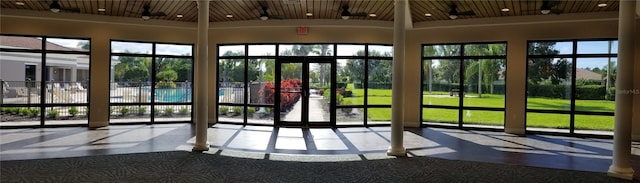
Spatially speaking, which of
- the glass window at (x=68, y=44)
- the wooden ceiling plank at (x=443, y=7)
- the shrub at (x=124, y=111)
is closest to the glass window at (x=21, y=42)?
→ the glass window at (x=68, y=44)

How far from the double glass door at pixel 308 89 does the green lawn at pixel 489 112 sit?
0.56 meters

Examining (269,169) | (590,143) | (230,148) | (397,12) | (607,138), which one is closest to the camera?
(269,169)

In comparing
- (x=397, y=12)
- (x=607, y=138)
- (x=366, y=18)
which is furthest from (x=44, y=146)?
(x=607, y=138)

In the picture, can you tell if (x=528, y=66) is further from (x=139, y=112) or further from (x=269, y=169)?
(x=139, y=112)

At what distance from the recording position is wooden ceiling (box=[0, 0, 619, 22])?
764cm

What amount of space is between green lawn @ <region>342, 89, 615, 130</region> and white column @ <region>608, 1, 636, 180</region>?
3829 millimetres

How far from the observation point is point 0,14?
8398 millimetres

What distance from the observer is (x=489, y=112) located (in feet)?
30.0

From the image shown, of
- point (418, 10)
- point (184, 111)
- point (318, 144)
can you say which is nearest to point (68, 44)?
point (184, 111)

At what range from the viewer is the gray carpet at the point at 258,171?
15.4ft

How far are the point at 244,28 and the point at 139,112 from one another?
3313 millimetres

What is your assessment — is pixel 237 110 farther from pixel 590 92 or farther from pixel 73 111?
pixel 590 92

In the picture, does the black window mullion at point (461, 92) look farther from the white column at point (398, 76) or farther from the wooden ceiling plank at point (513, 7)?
the white column at point (398, 76)

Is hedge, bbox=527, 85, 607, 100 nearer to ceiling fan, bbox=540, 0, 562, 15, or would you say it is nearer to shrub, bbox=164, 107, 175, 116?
ceiling fan, bbox=540, 0, 562, 15
